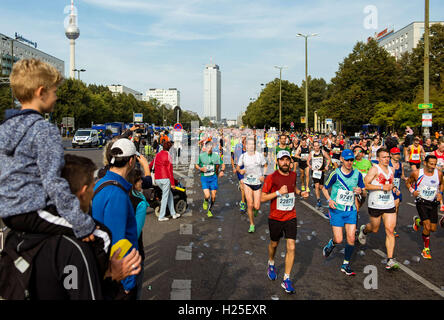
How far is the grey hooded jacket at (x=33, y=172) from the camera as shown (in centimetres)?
183

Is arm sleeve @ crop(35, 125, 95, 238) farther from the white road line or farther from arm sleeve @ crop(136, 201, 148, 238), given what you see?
the white road line

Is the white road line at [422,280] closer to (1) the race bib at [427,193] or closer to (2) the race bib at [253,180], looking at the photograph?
(1) the race bib at [427,193]

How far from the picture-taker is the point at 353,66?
190ft

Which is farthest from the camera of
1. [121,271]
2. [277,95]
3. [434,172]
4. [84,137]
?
[277,95]

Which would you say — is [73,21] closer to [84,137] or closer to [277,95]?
[277,95]

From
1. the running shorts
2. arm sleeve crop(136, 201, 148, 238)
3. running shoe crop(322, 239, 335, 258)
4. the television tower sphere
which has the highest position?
the television tower sphere

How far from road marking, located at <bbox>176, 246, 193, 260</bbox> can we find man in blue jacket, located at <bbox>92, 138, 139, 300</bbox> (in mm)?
3501

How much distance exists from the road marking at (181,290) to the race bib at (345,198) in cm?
254

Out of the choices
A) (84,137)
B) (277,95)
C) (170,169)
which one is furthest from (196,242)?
(277,95)

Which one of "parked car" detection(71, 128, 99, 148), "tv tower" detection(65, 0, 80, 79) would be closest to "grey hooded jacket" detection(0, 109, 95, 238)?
"parked car" detection(71, 128, 99, 148)

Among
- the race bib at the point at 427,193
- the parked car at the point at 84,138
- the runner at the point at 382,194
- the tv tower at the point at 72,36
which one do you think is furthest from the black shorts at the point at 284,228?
the tv tower at the point at 72,36

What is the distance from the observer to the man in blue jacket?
7.84 ft

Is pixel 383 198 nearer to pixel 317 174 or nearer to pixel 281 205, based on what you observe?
pixel 281 205
